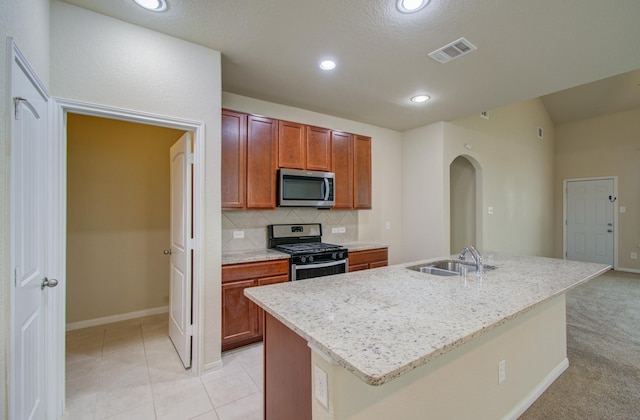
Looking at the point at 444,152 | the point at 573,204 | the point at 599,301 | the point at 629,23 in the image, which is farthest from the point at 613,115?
the point at 629,23

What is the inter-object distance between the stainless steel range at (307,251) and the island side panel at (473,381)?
1764 millimetres

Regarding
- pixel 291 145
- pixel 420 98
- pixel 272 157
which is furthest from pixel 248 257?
pixel 420 98

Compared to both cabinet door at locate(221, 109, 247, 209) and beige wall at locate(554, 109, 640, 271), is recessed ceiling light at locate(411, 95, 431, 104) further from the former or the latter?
beige wall at locate(554, 109, 640, 271)

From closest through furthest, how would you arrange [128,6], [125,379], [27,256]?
[27,256] < [128,6] < [125,379]

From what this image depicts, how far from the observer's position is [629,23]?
199 cm

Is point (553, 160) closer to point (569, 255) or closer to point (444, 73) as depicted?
point (569, 255)

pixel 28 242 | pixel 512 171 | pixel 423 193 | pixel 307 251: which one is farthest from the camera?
pixel 512 171

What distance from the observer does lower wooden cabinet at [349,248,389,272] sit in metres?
3.51

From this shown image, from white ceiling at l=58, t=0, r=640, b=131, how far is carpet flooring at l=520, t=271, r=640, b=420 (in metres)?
2.61

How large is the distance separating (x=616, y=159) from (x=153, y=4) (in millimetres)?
8571

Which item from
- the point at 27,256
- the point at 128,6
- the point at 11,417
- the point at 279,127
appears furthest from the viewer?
the point at 279,127

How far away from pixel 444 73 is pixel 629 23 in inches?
48.3

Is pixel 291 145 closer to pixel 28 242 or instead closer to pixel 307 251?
pixel 307 251

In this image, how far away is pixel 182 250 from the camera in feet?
8.21
